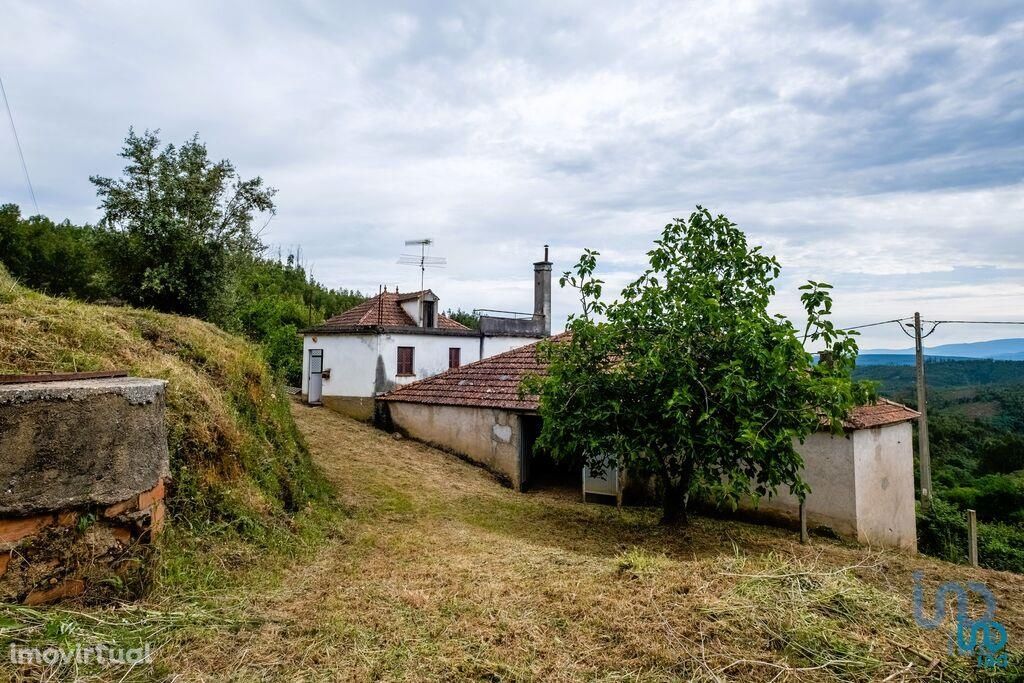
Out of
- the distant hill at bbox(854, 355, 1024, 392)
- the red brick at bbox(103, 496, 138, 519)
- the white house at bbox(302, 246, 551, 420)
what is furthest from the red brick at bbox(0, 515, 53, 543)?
the distant hill at bbox(854, 355, 1024, 392)

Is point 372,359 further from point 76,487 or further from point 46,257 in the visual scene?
point 76,487

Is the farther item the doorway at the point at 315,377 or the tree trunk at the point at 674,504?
the doorway at the point at 315,377

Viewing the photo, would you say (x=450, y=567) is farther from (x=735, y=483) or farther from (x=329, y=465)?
(x=329, y=465)

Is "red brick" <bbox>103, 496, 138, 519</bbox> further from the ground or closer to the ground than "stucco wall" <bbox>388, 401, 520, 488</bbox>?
further from the ground

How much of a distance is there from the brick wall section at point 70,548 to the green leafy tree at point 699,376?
575 cm

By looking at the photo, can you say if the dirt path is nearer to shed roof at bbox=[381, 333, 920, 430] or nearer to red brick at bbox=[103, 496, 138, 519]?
red brick at bbox=[103, 496, 138, 519]

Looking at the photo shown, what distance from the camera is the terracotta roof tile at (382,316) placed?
19309 mm

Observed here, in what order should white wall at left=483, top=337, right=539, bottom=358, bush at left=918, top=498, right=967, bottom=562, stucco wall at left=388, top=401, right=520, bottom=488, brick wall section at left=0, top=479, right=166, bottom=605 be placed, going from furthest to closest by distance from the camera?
white wall at left=483, top=337, right=539, bottom=358, bush at left=918, top=498, right=967, bottom=562, stucco wall at left=388, top=401, right=520, bottom=488, brick wall section at left=0, top=479, right=166, bottom=605

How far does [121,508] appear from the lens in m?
3.79

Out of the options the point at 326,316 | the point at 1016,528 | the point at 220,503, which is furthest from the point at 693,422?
the point at 326,316

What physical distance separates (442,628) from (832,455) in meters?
9.59

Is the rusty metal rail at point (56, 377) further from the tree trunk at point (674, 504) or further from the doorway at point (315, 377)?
the doorway at point (315, 377)

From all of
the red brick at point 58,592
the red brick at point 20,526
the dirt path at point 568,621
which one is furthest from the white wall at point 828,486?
the red brick at point 20,526

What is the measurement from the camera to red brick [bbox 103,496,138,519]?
3.72 meters
